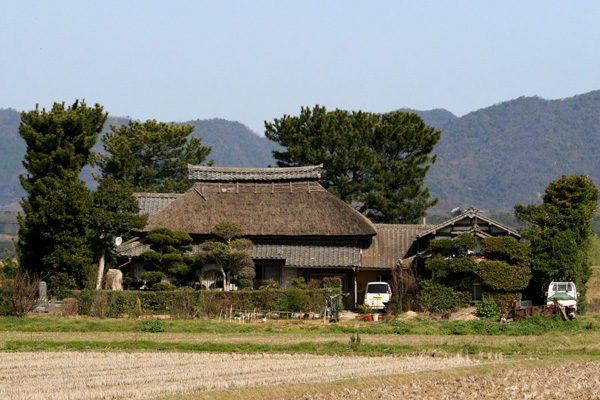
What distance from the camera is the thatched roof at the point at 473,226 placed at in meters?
37.0

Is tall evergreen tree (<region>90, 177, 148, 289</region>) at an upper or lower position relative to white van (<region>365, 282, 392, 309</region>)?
upper

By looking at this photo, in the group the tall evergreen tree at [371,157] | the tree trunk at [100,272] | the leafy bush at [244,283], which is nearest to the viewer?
the tree trunk at [100,272]

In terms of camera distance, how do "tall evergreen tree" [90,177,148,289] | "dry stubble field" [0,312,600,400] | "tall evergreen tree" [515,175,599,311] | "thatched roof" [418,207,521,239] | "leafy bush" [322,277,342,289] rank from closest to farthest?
"dry stubble field" [0,312,600,400], "tall evergreen tree" [515,175,599,311], "tall evergreen tree" [90,177,148,289], "thatched roof" [418,207,521,239], "leafy bush" [322,277,342,289]

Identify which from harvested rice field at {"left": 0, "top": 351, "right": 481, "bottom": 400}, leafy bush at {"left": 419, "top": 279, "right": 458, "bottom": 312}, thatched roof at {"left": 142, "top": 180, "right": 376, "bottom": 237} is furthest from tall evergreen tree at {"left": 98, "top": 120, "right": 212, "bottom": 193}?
harvested rice field at {"left": 0, "top": 351, "right": 481, "bottom": 400}

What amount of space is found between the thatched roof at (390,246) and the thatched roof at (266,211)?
115 cm

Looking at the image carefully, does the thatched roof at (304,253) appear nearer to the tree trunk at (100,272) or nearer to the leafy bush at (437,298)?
the tree trunk at (100,272)

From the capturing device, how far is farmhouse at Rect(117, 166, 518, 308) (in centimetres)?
3994

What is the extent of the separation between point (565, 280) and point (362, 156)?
17.3 metres

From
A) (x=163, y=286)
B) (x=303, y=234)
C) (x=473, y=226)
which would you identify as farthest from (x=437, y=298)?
(x=163, y=286)

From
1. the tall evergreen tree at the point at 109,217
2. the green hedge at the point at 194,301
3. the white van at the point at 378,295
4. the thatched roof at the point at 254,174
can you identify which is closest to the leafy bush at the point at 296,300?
the green hedge at the point at 194,301

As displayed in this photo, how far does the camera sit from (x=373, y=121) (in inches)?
2082

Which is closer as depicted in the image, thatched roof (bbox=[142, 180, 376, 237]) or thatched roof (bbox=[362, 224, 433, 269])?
thatched roof (bbox=[362, 224, 433, 269])

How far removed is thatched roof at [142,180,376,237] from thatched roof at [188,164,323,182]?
0.88ft

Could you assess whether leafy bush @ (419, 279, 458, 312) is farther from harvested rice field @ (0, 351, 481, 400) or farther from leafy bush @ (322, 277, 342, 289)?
harvested rice field @ (0, 351, 481, 400)
